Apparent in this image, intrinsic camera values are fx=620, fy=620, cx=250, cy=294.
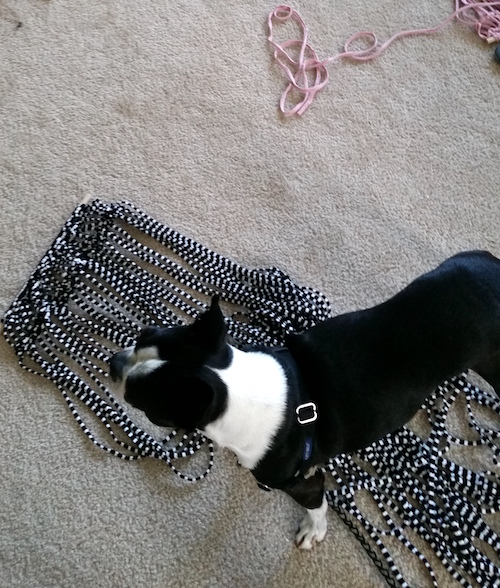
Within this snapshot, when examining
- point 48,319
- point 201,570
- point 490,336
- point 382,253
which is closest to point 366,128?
point 382,253

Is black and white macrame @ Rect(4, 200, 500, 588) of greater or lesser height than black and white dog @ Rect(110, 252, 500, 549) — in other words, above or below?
below

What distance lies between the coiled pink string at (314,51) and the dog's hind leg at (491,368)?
0.97 m

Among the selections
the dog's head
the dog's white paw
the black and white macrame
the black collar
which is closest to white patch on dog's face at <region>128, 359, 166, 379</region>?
the dog's head

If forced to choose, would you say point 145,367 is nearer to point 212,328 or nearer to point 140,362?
point 140,362

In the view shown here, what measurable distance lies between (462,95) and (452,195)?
382 mm

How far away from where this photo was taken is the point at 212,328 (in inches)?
40.1

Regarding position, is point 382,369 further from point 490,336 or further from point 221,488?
point 221,488

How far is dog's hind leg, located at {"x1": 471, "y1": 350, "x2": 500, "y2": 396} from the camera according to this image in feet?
3.99

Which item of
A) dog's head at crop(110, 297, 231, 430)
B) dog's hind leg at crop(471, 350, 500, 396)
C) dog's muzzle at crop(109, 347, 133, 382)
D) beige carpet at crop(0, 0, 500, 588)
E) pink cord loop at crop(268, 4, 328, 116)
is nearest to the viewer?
dog's head at crop(110, 297, 231, 430)

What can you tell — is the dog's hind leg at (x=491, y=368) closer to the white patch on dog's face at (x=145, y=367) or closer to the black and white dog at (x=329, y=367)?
the black and white dog at (x=329, y=367)

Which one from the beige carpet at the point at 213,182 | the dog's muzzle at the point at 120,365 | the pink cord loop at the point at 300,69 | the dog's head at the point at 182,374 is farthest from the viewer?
the pink cord loop at the point at 300,69

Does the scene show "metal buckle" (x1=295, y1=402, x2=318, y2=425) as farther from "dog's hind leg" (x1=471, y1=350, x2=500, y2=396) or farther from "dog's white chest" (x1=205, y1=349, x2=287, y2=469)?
"dog's hind leg" (x1=471, y1=350, x2=500, y2=396)

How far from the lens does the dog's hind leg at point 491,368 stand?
122 cm

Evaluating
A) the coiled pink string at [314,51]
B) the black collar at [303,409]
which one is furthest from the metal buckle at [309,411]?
the coiled pink string at [314,51]
